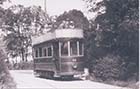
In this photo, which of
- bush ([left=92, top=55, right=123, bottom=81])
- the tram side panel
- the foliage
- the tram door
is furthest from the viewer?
the foliage

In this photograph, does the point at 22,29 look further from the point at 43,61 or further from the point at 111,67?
the point at 111,67

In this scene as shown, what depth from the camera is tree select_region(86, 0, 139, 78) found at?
24.2 metres

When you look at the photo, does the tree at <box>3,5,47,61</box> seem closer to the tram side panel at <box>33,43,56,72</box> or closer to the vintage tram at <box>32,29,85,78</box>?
the tram side panel at <box>33,43,56,72</box>

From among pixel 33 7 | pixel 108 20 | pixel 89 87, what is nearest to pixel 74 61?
pixel 108 20

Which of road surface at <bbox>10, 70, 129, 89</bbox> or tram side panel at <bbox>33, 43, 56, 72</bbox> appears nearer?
road surface at <bbox>10, 70, 129, 89</bbox>

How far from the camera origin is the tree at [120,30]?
2417cm

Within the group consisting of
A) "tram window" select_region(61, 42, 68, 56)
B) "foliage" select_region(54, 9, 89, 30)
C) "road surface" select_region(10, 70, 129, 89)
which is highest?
"foliage" select_region(54, 9, 89, 30)

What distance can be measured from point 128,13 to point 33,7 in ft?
108

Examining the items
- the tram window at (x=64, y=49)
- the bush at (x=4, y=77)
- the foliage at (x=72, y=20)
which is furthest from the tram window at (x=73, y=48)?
the bush at (x=4, y=77)

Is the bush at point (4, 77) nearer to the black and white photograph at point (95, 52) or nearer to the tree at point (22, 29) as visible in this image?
the black and white photograph at point (95, 52)

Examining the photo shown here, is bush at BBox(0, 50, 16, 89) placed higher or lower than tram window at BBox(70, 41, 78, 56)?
lower

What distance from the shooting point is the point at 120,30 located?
24984mm

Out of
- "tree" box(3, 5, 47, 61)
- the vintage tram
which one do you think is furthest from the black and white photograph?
"tree" box(3, 5, 47, 61)

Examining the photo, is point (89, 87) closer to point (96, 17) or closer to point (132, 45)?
point (132, 45)
